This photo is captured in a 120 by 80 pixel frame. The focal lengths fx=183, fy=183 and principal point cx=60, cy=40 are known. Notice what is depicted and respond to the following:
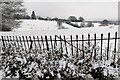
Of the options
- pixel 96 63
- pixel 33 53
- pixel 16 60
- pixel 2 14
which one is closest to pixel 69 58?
pixel 96 63

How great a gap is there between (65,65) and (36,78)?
2.82 feet

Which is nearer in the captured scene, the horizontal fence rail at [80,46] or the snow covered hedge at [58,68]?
the snow covered hedge at [58,68]

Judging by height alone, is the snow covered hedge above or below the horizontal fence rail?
below

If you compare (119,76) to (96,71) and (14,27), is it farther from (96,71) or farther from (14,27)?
(14,27)

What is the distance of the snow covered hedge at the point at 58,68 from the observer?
186 inches

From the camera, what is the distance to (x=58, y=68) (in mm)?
4742

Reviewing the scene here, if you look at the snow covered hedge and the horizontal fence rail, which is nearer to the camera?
the snow covered hedge

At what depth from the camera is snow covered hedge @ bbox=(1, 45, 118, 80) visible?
472cm

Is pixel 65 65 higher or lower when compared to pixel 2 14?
lower

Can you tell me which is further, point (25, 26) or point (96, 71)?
point (25, 26)

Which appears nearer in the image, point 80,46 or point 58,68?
point 58,68

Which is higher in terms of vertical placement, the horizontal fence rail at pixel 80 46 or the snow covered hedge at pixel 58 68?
the horizontal fence rail at pixel 80 46

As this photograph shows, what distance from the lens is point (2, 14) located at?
69.2 ft

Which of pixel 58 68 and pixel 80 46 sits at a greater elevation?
pixel 80 46
